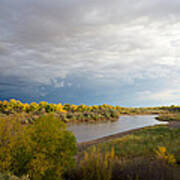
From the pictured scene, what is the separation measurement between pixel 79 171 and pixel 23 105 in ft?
103

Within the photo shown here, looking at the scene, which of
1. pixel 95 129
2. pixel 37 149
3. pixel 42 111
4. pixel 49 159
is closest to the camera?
pixel 37 149

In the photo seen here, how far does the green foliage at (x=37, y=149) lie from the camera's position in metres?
4.63

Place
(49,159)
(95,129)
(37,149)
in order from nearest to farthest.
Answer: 1. (37,149)
2. (49,159)
3. (95,129)

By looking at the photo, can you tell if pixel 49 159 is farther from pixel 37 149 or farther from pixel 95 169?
pixel 95 169

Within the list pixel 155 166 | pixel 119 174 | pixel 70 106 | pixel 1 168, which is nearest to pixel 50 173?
pixel 1 168

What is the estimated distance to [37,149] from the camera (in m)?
4.93

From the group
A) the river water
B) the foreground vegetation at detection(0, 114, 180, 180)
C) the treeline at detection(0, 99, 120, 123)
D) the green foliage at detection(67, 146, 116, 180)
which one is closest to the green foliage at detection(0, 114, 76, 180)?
the foreground vegetation at detection(0, 114, 180, 180)

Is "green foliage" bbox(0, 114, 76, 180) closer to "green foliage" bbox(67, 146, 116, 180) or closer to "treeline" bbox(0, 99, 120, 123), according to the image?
"green foliage" bbox(67, 146, 116, 180)

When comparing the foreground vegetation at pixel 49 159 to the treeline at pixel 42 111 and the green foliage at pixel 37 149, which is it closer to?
the green foliage at pixel 37 149

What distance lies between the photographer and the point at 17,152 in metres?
4.68

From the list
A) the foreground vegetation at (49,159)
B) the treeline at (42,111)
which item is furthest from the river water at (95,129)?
the foreground vegetation at (49,159)

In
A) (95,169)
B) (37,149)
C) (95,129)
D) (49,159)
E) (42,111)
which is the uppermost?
(42,111)

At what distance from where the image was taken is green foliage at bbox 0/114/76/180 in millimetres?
4633

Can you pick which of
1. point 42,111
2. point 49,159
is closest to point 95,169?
point 49,159
